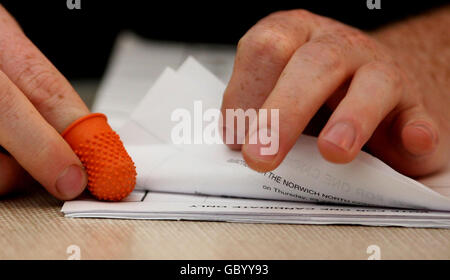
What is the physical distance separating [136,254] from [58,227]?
0.08 m

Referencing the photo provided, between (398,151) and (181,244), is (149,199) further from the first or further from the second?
(398,151)

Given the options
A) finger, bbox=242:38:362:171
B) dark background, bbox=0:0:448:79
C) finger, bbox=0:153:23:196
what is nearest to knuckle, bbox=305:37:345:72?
finger, bbox=242:38:362:171

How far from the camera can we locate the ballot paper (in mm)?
401

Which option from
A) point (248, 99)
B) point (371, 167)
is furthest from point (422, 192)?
point (248, 99)

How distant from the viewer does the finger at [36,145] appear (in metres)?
0.40

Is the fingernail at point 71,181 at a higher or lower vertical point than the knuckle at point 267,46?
→ lower

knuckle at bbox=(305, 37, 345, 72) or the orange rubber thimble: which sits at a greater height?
knuckle at bbox=(305, 37, 345, 72)

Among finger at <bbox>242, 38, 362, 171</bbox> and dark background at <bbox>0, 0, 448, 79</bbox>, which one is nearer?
finger at <bbox>242, 38, 362, 171</bbox>

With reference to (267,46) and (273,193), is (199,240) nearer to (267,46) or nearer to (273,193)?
(273,193)

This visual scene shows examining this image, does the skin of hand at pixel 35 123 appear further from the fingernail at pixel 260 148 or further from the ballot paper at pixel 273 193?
the fingernail at pixel 260 148

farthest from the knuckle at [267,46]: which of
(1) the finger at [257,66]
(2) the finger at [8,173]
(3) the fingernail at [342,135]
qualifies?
(2) the finger at [8,173]

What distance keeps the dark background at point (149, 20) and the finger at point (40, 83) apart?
34 centimetres

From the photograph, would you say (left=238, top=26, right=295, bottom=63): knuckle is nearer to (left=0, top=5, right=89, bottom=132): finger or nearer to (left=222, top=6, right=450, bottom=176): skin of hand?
(left=222, top=6, right=450, bottom=176): skin of hand

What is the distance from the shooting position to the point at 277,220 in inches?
15.8
